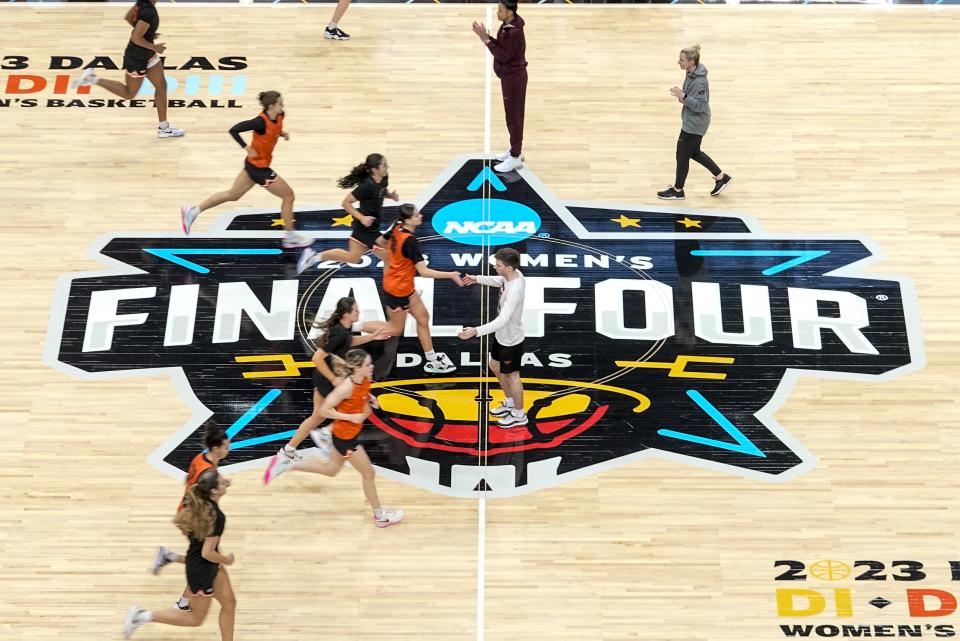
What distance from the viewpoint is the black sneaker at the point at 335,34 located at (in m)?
14.6

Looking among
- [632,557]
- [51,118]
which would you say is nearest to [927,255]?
[632,557]

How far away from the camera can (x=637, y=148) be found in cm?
1359

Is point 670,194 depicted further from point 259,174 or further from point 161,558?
point 161,558

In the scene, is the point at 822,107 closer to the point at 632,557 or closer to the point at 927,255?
the point at 927,255

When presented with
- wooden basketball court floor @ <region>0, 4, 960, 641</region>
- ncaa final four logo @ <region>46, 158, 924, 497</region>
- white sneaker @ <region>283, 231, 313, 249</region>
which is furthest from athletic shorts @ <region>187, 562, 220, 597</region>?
white sneaker @ <region>283, 231, 313, 249</region>

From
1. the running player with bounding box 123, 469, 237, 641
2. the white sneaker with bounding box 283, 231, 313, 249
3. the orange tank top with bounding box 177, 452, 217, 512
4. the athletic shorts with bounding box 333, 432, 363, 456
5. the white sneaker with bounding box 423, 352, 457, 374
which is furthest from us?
the white sneaker with bounding box 283, 231, 313, 249

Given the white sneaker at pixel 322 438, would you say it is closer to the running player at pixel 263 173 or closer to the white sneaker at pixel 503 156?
the running player at pixel 263 173

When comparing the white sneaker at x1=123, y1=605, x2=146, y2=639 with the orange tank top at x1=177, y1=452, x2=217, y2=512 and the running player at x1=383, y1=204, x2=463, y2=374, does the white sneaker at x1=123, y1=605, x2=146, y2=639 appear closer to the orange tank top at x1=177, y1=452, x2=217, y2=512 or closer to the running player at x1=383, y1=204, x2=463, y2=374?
the orange tank top at x1=177, y1=452, x2=217, y2=512

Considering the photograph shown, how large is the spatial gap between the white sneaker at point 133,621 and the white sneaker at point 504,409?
137 inches

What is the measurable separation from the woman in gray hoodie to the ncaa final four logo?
1.56 ft

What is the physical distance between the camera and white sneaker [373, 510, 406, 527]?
10.2m

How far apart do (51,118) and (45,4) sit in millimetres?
2127

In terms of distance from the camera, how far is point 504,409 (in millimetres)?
11148

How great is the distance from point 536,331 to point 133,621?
15.1 ft
